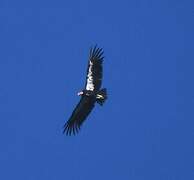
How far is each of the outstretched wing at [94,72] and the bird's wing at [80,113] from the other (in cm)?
56

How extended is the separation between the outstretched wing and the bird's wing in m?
0.56

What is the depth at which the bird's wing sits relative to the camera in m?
31.8

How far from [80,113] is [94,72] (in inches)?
70.2

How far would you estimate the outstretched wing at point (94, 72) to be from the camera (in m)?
31.1

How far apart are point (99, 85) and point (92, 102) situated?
2.73 ft

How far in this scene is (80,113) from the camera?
32.3 meters

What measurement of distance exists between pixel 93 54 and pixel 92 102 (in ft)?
5.15

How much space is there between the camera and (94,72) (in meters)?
31.2

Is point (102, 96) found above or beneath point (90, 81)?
beneath

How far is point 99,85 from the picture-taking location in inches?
1228

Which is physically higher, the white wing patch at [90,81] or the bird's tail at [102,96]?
the white wing patch at [90,81]

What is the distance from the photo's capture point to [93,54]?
1243 inches

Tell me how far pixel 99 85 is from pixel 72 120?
208 centimetres

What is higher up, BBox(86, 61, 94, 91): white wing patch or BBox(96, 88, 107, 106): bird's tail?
BBox(86, 61, 94, 91): white wing patch
